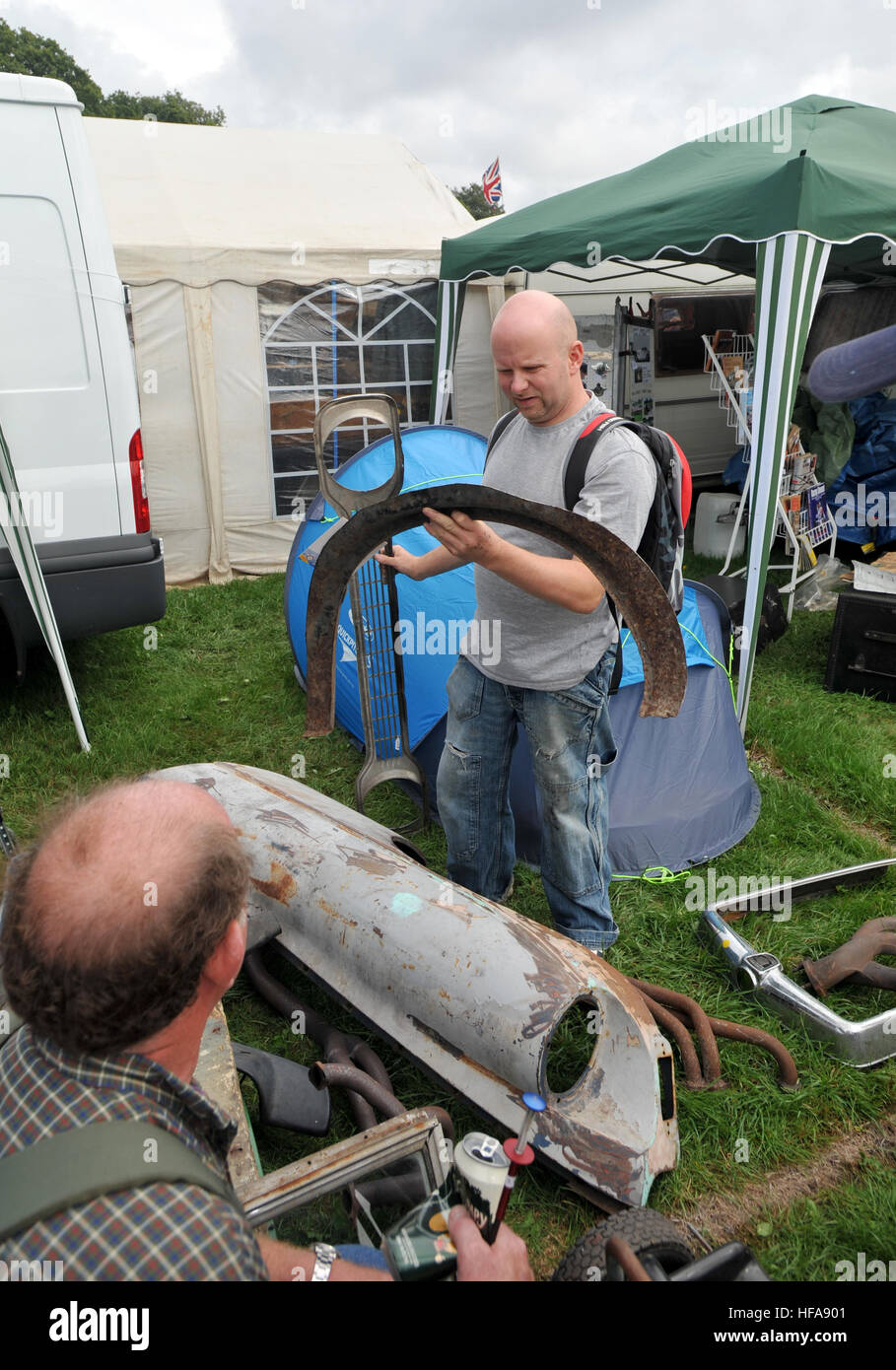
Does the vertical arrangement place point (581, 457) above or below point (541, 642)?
above

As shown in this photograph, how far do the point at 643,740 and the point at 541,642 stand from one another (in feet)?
4.46

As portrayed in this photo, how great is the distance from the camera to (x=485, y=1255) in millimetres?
1358

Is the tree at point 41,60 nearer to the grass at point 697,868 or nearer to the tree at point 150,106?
the tree at point 150,106

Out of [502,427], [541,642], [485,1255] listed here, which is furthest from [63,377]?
[485,1255]

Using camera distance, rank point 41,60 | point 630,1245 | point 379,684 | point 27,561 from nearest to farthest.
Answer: point 630,1245, point 379,684, point 27,561, point 41,60

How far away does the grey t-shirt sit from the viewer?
237 cm

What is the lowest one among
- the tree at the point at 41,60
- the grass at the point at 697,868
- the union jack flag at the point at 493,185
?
the grass at the point at 697,868

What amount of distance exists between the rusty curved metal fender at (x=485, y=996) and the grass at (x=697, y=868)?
0.22 m

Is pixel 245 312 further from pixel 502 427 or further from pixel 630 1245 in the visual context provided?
pixel 630 1245

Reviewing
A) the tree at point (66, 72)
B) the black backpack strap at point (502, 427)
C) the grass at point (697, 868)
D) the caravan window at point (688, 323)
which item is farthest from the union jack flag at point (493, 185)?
the tree at point (66, 72)

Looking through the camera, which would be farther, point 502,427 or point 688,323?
point 688,323

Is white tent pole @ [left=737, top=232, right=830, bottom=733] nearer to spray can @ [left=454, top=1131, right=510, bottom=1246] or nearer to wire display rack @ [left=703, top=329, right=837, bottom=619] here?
wire display rack @ [left=703, top=329, right=837, bottom=619]

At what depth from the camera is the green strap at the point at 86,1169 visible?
38.7 inches
